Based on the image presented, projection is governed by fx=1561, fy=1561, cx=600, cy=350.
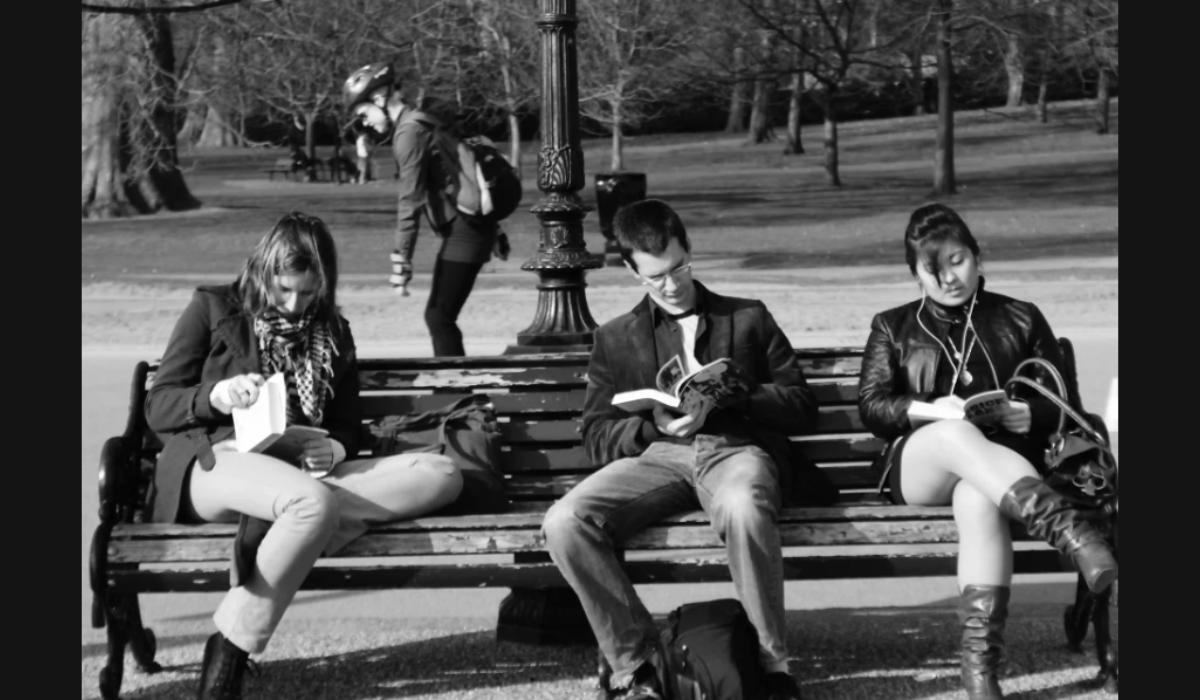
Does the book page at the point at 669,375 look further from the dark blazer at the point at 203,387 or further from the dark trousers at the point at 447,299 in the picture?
the dark trousers at the point at 447,299

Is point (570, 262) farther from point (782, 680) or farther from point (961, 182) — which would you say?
point (961, 182)

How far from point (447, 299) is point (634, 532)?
10.4 ft

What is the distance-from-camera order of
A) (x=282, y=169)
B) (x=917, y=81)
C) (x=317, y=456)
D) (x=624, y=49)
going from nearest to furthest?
(x=317, y=456)
(x=624, y=49)
(x=917, y=81)
(x=282, y=169)

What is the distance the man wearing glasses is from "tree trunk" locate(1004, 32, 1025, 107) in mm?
25767

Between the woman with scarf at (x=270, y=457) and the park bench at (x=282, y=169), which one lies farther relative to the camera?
the park bench at (x=282, y=169)

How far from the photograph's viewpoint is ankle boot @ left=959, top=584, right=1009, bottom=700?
3.88m

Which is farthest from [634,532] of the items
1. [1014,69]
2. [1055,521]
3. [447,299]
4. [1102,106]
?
[1102,106]

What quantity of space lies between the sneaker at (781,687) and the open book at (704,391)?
713mm

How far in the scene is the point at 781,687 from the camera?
3.91 m

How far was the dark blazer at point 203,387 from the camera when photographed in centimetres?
422

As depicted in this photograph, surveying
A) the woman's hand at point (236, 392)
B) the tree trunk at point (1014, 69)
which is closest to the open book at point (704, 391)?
the woman's hand at point (236, 392)

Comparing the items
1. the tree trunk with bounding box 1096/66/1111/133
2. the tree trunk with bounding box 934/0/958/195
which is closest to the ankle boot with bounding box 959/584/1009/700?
the tree trunk with bounding box 934/0/958/195

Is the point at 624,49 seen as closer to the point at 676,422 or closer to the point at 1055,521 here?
the point at 676,422

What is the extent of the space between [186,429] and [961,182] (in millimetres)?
28730
